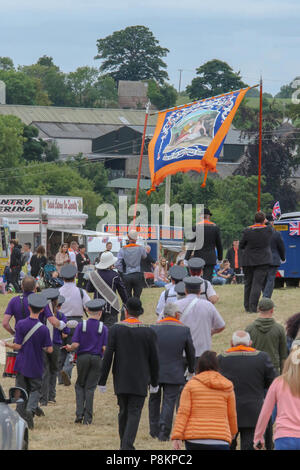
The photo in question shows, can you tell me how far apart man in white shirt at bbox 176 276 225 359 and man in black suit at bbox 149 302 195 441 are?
1.11 ft

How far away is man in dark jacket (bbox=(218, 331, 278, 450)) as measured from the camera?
421 inches

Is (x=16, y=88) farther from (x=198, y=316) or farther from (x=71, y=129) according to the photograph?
(x=198, y=316)

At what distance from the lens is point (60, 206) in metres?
53.3

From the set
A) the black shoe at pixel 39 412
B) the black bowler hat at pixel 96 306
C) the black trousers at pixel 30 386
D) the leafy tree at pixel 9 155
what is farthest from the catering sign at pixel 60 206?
the leafy tree at pixel 9 155

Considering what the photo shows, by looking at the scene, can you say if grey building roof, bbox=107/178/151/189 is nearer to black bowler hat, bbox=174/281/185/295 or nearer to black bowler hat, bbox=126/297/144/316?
black bowler hat, bbox=174/281/185/295

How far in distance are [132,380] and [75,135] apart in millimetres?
139635

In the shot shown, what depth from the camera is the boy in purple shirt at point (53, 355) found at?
604 inches

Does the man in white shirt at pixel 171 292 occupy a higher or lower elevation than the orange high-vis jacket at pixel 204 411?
higher

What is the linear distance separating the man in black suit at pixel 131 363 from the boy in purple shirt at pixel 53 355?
11.2 ft

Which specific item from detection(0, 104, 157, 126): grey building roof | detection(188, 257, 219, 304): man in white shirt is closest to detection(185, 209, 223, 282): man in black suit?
detection(188, 257, 219, 304): man in white shirt

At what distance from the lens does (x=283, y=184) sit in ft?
341

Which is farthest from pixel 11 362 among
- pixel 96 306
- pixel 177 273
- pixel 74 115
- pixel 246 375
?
pixel 74 115

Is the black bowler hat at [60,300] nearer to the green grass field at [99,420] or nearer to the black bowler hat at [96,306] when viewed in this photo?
the green grass field at [99,420]

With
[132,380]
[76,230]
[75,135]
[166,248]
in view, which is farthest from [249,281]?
[75,135]
